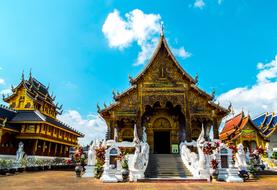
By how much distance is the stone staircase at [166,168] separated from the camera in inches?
573

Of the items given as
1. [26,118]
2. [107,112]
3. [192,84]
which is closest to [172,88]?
[192,84]

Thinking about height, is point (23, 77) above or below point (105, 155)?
above

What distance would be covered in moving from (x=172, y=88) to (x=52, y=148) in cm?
2232

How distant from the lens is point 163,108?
21359 mm

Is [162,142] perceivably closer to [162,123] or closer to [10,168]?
[162,123]

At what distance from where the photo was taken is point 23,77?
34.3 meters

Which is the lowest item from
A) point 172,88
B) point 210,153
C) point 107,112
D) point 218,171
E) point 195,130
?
point 218,171

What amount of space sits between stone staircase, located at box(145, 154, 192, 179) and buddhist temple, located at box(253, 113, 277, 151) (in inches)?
532

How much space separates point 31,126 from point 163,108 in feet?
55.2

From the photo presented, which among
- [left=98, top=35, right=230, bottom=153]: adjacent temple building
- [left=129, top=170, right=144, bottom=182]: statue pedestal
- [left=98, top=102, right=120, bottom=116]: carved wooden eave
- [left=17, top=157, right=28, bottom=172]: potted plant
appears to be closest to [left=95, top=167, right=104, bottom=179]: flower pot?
[left=129, top=170, right=144, bottom=182]: statue pedestal

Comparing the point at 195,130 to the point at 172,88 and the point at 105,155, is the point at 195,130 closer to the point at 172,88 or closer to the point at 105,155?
the point at 172,88

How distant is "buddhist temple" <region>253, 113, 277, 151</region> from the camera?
2752 cm

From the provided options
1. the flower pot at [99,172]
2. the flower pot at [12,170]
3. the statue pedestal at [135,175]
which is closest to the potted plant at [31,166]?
the flower pot at [12,170]

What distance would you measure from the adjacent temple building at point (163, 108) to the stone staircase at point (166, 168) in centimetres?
296
